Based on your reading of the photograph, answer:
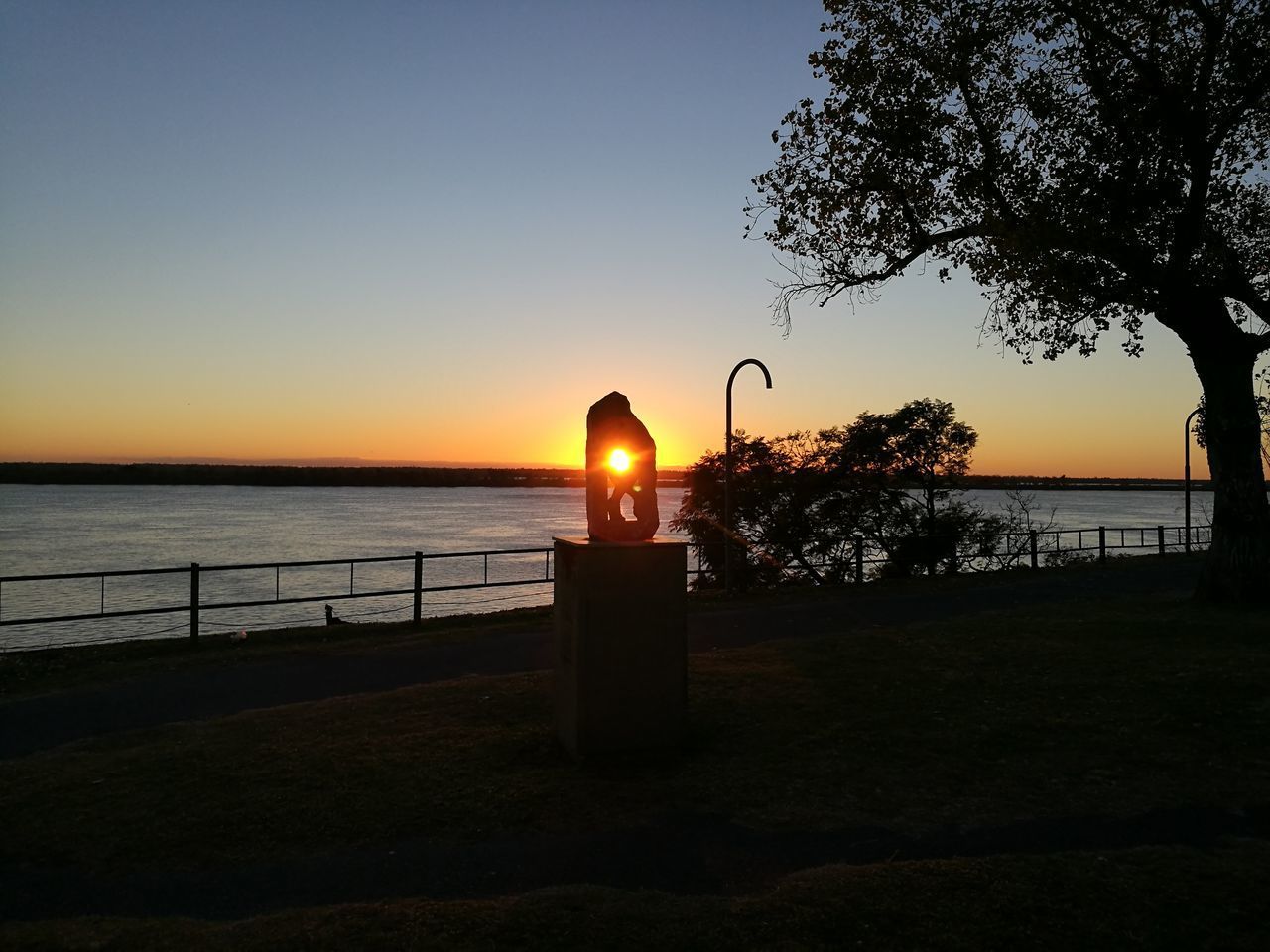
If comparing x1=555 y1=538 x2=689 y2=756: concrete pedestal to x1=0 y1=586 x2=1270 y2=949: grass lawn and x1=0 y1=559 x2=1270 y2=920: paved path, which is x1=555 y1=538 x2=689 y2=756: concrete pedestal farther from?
x1=0 y1=559 x2=1270 y2=920: paved path

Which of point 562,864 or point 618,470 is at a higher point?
point 618,470

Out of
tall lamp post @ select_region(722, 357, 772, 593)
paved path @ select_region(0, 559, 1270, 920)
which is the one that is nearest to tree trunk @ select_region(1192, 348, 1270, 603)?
tall lamp post @ select_region(722, 357, 772, 593)

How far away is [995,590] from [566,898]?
16.9 m

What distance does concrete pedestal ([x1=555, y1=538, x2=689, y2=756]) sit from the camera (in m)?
7.17

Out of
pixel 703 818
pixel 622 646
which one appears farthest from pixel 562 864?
pixel 622 646

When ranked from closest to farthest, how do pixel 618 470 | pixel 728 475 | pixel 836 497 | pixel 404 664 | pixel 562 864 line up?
pixel 562 864 → pixel 618 470 → pixel 404 664 → pixel 728 475 → pixel 836 497

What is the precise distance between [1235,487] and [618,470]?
1274 centimetres

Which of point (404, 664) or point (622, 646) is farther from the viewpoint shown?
point (404, 664)

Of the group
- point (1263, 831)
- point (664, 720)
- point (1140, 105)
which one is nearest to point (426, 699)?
point (664, 720)

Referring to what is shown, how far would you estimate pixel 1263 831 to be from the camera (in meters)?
5.66

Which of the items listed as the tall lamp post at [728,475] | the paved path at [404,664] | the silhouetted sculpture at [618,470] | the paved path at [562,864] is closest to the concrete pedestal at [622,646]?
the silhouetted sculpture at [618,470]

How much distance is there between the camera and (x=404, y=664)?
39.5ft

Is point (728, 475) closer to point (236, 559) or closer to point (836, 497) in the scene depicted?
point (836, 497)

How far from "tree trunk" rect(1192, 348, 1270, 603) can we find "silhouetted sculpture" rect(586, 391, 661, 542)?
12136mm
